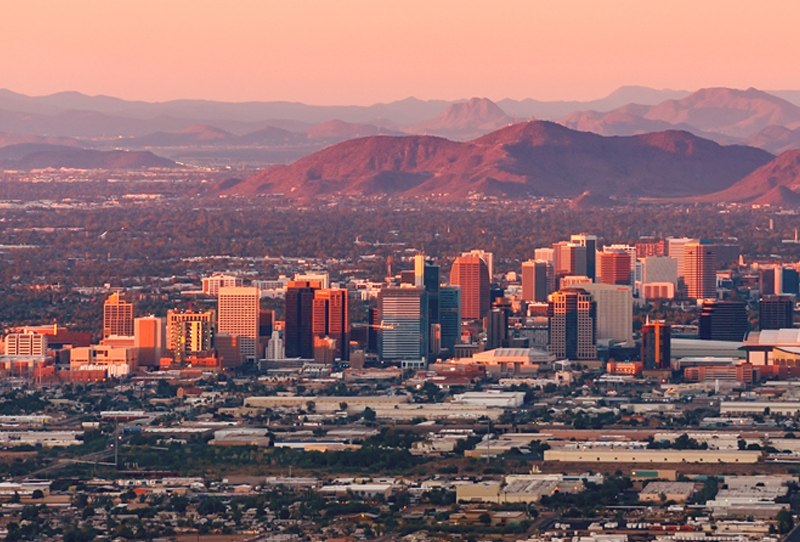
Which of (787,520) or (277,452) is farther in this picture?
(277,452)

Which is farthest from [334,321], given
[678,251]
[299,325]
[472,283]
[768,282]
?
[678,251]

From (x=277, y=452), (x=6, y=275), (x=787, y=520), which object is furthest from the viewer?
(x=6, y=275)

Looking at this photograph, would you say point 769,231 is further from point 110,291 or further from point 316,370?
point 316,370

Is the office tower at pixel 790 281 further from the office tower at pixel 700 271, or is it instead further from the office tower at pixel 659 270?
the office tower at pixel 659 270

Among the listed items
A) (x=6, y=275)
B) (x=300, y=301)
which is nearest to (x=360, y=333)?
(x=300, y=301)

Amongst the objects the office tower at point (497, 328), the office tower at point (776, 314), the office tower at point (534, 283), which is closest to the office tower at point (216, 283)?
the office tower at point (534, 283)

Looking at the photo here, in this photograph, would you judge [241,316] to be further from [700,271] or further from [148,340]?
[700,271]

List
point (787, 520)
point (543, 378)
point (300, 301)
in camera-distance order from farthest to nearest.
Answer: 1. point (300, 301)
2. point (543, 378)
3. point (787, 520)

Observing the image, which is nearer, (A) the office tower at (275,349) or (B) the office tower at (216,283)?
(A) the office tower at (275,349)
